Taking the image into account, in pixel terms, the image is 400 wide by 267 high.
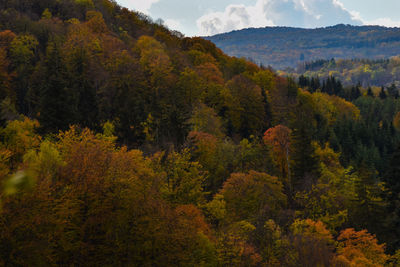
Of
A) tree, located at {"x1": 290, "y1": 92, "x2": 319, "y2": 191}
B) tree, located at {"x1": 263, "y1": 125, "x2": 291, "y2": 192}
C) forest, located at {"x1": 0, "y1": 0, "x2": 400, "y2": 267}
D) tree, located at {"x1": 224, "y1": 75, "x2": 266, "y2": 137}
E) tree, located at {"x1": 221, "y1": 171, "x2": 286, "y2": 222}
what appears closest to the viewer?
forest, located at {"x1": 0, "y1": 0, "x2": 400, "y2": 267}

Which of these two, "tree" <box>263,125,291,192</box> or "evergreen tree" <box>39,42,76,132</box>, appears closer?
"evergreen tree" <box>39,42,76,132</box>

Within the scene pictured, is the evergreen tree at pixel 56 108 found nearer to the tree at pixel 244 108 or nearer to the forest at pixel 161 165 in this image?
the forest at pixel 161 165

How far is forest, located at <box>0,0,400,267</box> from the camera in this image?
2050 centimetres

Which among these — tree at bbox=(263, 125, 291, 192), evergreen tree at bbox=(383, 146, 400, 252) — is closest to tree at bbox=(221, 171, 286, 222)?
evergreen tree at bbox=(383, 146, 400, 252)

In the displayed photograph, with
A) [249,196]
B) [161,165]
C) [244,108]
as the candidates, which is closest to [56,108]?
[161,165]

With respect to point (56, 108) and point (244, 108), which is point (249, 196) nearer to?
point (56, 108)

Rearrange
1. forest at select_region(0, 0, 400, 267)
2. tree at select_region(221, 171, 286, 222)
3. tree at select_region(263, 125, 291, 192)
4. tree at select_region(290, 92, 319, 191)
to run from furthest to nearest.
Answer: tree at select_region(263, 125, 291, 192), tree at select_region(290, 92, 319, 191), tree at select_region(221, 171, 286, 222), forest at select_region(0, 0, 400, 267)

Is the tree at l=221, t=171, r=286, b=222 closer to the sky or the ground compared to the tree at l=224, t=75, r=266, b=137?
closer to the ground

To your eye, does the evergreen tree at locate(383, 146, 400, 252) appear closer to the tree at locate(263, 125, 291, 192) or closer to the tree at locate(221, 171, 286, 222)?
the tree at locate(221, 171, 286, 222)

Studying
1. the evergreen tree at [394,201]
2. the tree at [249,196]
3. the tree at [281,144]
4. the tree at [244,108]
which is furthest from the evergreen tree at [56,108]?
the evergreen tree at [394,201]

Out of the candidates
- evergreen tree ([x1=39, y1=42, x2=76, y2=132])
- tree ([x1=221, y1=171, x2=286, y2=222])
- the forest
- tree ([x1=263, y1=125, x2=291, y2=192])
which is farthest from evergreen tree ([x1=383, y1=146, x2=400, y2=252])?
evergreen tree ([x1=39, y1=42, x2=76, y2=132])

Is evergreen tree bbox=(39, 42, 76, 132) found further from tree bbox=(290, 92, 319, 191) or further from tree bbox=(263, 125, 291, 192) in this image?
tree bbox=(290, 92, 319, 191)

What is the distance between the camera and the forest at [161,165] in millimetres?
20500

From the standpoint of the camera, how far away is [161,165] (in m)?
35.7
